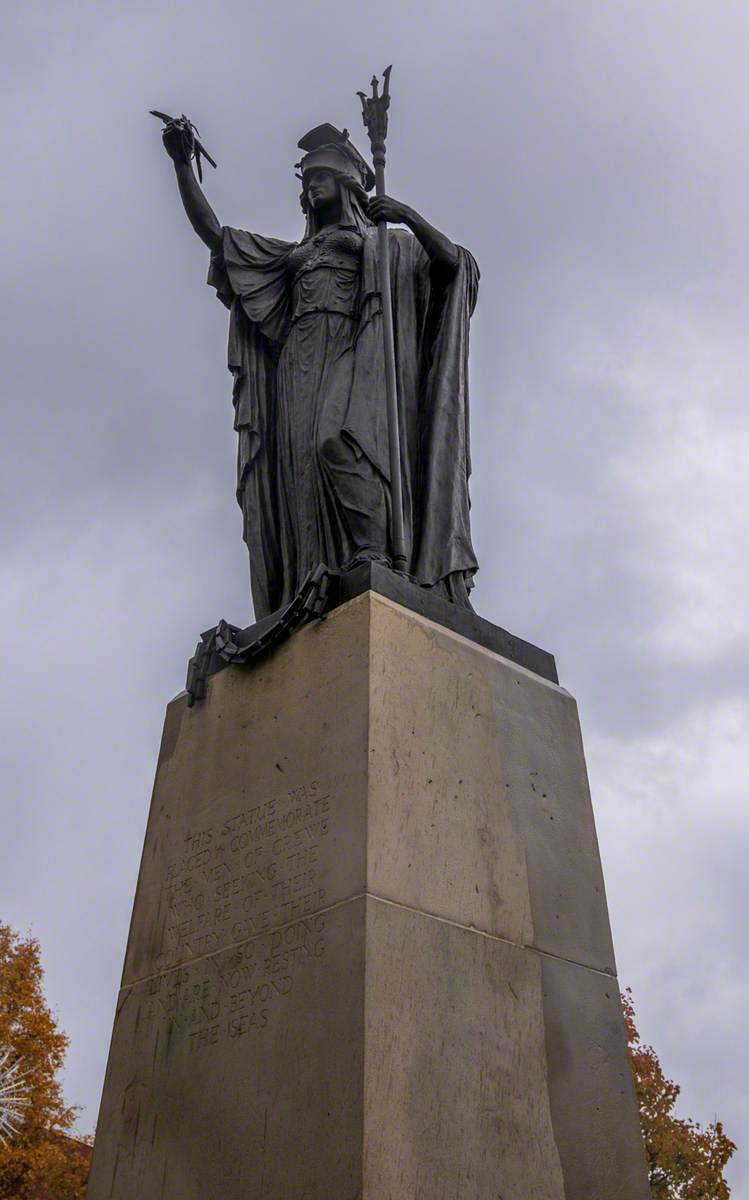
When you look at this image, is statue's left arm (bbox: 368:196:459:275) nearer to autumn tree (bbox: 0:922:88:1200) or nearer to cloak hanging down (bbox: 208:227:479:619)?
cloak hanging down (bbox: 208:227:479:619)

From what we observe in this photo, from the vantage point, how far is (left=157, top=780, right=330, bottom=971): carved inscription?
4.90 m

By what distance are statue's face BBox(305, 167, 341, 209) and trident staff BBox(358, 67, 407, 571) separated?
1.29 ft

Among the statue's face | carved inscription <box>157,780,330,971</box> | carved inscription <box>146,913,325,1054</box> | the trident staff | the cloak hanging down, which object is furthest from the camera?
the statue's face

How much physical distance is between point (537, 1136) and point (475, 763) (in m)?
1.67

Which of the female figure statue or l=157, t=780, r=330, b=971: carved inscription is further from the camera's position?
the female figure statue

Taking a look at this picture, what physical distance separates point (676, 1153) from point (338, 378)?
21234mm

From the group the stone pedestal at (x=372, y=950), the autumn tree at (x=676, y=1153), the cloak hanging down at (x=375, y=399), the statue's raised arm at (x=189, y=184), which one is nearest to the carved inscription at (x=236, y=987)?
the stone pedestal at (x=372, y=950)

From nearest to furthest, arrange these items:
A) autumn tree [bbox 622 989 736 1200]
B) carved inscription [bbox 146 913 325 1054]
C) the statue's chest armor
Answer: carved inscription [bbox 146 913 325 1054], the statue's chest armor, autumn tree [bbox 622 989 736 1200]

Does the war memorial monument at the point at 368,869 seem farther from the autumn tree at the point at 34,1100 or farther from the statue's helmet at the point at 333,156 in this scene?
the autumn tree at the point at 34,1100

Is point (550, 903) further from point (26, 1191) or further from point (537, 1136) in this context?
point (26, 1191)

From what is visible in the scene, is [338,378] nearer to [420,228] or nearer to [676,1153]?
[420,228]

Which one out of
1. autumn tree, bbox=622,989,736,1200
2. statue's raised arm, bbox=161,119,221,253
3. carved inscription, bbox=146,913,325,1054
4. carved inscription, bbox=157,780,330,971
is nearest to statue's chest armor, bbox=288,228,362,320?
statue's raised arm, bbox=161,119,221,253

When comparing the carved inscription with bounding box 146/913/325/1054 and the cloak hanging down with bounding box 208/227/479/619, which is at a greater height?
the cloak hanging down with bounding box 208/227/479/619

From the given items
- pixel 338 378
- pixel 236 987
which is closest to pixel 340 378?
pixel 338 378
